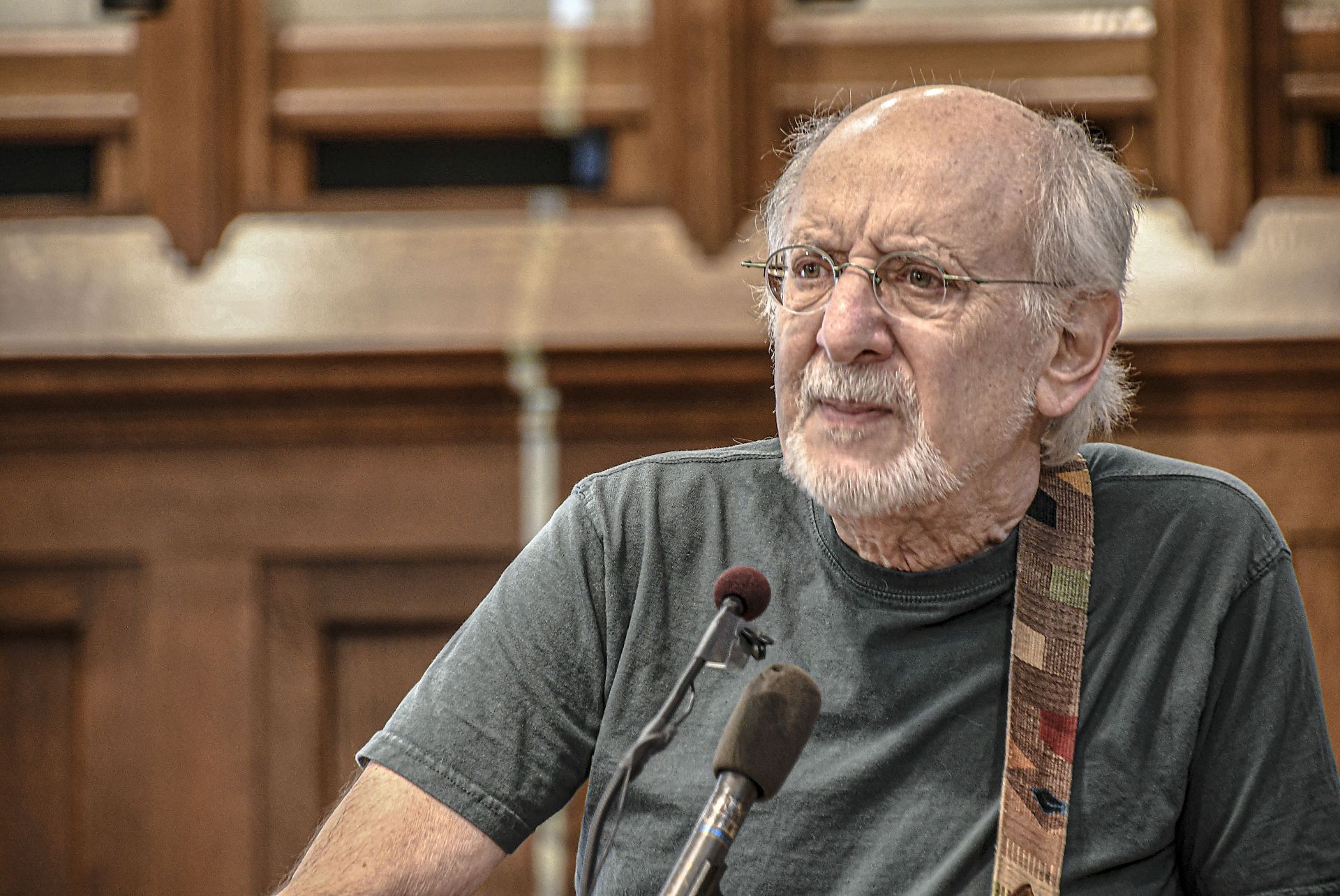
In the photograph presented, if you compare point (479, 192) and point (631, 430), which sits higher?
point (479, 192)

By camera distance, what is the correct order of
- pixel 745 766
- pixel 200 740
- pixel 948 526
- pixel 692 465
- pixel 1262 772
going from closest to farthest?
pixel 745 766
pixel 1262 772
pixel 948 526
pixel 692 465
pixel 200 740

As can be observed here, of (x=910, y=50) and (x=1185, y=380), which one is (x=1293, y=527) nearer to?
(x=1185, y=380)

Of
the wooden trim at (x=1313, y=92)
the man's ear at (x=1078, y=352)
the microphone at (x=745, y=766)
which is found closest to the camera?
the microphone at (x=745, y=766)

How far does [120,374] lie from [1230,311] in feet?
7.12

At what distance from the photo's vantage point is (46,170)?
3.01m

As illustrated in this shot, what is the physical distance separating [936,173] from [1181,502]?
1.54 feet

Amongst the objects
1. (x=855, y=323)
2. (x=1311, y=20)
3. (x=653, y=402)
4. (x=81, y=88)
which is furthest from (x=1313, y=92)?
(x=81, y=88)

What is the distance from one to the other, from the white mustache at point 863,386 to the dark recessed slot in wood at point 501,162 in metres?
1.54

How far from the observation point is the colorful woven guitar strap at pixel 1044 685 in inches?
56.2

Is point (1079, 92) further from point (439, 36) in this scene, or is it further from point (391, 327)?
point (391, 327)

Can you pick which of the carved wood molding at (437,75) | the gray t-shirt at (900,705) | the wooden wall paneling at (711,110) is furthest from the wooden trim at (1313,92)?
the gray t-shirt at (900,705)

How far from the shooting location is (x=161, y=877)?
2824mm

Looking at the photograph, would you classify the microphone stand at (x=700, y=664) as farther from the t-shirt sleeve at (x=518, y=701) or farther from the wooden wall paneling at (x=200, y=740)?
the wooden wall paneling at (x=200, y=740)

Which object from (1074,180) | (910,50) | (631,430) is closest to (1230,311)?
(910,50)
